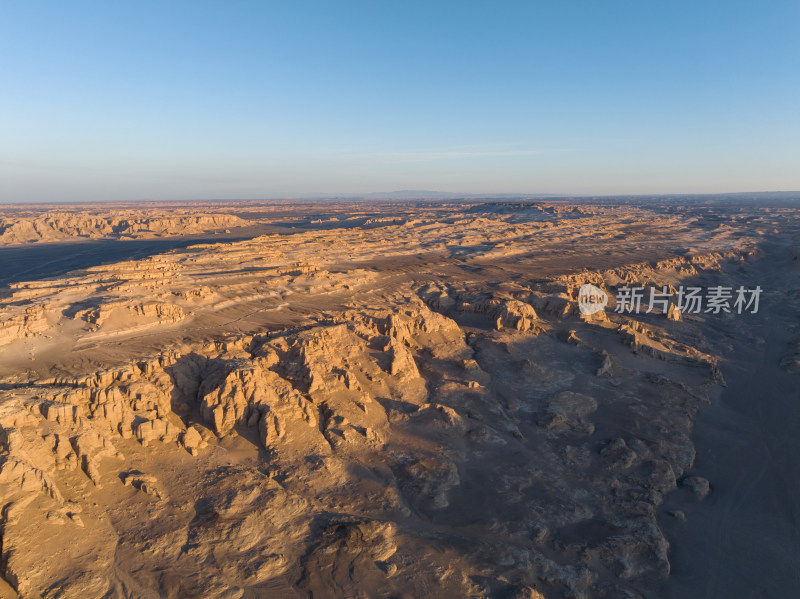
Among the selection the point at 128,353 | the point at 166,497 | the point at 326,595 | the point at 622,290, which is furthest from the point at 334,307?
the point at 622,290

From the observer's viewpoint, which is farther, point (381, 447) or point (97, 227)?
point (97, 227)

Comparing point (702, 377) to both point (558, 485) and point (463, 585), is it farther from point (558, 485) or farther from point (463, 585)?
point (463, 585)

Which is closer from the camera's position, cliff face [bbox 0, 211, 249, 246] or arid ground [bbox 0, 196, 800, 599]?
arid ground [bbox 0, 196, 800, 599]

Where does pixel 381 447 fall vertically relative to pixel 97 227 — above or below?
below

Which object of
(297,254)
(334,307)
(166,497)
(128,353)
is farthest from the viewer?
(297,254)

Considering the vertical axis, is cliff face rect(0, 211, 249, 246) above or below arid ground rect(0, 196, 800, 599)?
above

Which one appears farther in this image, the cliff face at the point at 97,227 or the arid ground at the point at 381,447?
the cliff face at the point at 97,227

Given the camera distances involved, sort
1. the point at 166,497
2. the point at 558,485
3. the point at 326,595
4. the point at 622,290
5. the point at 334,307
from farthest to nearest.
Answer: the point at 622,290 → the point at 334,307 → the point at 558,485 → the point at 166,497 → the point at 326,595

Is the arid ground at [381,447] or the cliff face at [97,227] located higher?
the cliff face at [97,227]
